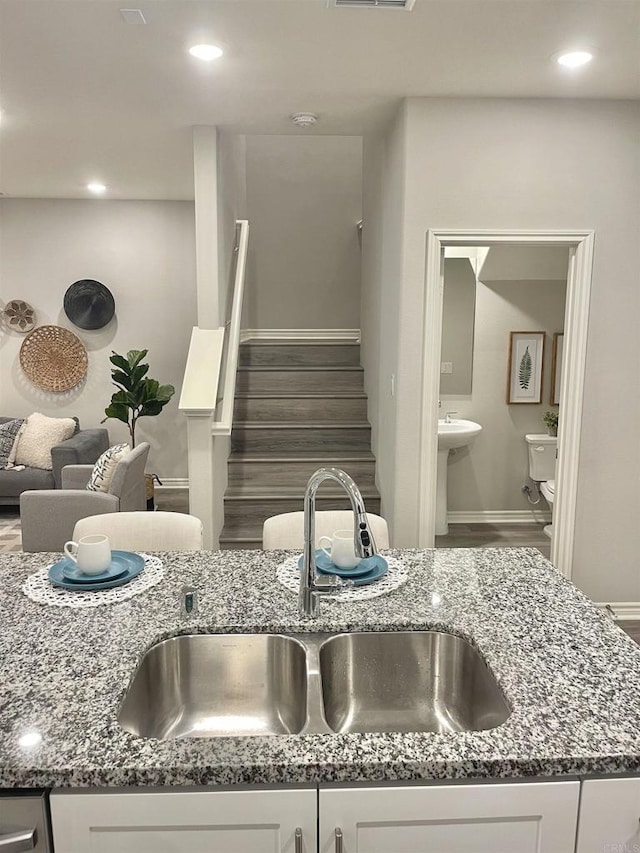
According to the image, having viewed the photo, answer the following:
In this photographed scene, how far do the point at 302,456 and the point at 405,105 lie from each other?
7.44 feet

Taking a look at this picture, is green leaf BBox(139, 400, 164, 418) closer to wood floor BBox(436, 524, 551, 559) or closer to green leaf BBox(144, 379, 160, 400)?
green leaf BBox(144, 379, 160, 400)

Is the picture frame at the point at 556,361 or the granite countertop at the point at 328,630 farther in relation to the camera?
the picture frame at the point at 556,361

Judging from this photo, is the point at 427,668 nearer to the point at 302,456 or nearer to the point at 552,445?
the point at 302,456

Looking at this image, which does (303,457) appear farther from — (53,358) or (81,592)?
(53,358)

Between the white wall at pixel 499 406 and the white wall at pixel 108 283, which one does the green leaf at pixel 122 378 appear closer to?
the white wall at pixel 108 283

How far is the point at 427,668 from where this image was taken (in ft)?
4.95

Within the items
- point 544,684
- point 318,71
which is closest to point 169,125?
point 318,71

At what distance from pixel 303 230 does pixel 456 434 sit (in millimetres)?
2752

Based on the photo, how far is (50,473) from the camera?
5.51 meters

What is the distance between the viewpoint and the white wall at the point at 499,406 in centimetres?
500

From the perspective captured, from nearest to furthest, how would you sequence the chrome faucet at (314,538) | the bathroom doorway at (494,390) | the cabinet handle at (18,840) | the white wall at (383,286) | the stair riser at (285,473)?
the cabinet handle at (18,840)
the chrome faucet at (314,538)
the white wall at (383,286)
the stair riser at (285,473)
the bathroom doorway at (494,390)

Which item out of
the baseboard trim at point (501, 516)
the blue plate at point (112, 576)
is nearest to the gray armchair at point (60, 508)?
the blue plate at point (112, 576)

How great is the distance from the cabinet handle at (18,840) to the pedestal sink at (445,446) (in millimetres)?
3827

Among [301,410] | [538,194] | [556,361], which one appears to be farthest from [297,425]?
[538,194]
